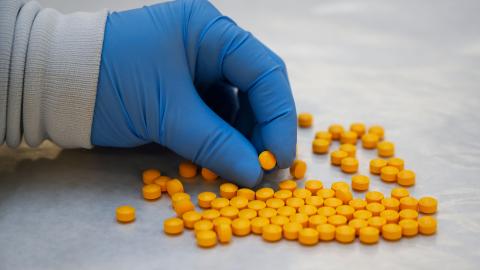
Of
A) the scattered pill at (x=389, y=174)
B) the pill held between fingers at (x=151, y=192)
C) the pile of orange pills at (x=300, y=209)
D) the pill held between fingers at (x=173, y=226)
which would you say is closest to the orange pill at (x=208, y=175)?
the pile of orange pills at (x=300, y=209)

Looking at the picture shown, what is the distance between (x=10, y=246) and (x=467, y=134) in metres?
1.14

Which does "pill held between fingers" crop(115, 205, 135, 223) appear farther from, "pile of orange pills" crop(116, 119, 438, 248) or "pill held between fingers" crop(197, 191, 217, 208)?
"pill held between fingers" crop(197, 191, 217, 208)

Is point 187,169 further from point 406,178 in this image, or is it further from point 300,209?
point 406,178

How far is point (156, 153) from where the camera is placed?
5.89 ft

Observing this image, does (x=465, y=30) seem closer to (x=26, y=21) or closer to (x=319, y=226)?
(x=319, y=226)

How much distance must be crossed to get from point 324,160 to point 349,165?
0.10 m

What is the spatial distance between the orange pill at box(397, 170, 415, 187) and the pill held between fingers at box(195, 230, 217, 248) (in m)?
0.47

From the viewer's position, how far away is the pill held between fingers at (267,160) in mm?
1565

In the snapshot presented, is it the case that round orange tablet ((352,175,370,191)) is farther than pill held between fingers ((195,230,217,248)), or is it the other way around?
round orange tablet ((352,175,370,191))

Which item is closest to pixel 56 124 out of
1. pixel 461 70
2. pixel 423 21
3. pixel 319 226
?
pixel 319 226

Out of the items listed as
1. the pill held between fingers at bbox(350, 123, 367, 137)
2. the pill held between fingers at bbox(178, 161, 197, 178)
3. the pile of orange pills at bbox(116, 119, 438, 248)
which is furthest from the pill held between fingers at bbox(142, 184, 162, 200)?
the pill held between fingers at bbox(350, 123, 367, 137)

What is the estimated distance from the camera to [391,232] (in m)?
1.38

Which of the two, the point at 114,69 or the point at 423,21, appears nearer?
the point at 114,69

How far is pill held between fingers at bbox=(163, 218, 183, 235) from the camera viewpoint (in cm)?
142
